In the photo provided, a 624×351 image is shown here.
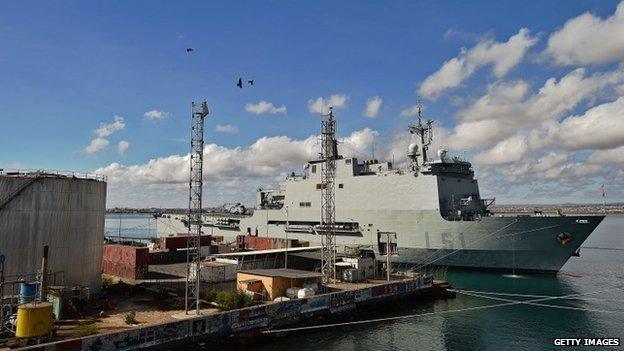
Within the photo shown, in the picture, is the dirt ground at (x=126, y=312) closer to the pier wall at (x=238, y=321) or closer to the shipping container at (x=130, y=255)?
the pier wall at (x=238, y=321)

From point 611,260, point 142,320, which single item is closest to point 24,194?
point 142,320

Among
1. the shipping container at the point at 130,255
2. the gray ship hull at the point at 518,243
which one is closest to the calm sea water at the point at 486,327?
the gray ship hull at the point at 518,243

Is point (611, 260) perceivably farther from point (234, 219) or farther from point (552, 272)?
point (234, 219)

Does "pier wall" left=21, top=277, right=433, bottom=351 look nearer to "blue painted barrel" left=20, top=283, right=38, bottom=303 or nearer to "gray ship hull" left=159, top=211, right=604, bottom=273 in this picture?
"blue painted barrel" left=20, top=283, right=38, bottom=303

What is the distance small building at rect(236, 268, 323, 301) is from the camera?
2862 cm

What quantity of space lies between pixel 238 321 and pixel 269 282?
4.86 meters

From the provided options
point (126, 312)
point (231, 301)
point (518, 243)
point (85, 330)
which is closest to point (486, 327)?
point (231, 301)

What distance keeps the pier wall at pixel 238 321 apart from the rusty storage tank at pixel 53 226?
827cm

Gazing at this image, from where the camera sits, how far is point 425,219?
149ft

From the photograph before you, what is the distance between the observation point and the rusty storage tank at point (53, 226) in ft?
77.7

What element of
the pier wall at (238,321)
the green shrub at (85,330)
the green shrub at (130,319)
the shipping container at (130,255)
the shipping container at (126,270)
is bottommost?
the pier wall at (238,321)

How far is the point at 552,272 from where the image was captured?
138ft

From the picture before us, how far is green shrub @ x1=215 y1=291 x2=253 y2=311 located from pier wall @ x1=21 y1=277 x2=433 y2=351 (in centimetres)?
120

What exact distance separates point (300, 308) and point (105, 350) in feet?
39.1
